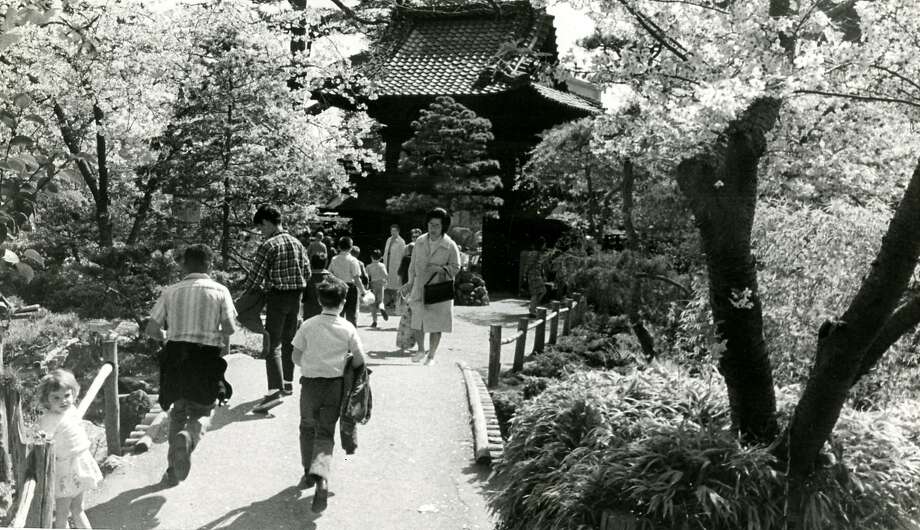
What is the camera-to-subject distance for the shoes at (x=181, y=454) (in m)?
5.77

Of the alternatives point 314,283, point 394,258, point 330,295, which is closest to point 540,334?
point 394,258

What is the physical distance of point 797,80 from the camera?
4.19m

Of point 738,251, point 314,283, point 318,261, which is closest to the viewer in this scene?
point 738,251

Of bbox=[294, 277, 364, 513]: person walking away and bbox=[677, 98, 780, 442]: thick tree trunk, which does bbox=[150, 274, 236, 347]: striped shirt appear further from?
bbox=[677, 98, 780, 442]: thick tree trunk

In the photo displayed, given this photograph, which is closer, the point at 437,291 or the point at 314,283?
the point at 314,283

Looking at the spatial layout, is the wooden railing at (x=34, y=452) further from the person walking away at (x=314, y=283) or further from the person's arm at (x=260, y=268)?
the person walking away at (x=314, y=283)

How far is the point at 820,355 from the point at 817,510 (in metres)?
0.85

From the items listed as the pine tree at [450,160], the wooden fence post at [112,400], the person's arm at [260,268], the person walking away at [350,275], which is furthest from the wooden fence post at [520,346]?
the pine tree at [450,160]

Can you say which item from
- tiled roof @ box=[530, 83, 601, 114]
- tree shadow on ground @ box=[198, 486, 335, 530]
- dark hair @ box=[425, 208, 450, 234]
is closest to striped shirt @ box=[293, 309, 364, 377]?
tree shadow on ground @ box=[198, 486, 335, 530]

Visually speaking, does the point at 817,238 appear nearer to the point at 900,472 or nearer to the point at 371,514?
the point at 900,472

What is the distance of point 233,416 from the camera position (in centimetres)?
777

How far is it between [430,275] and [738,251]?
541cm

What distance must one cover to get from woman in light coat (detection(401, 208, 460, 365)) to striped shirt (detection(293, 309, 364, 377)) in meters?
3.91

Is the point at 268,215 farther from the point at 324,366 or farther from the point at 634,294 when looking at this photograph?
the point at 634,294
